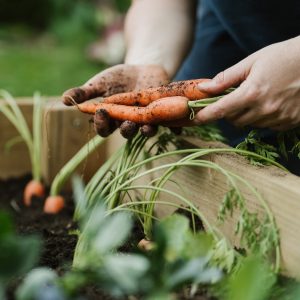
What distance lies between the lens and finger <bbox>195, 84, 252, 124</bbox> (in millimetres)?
1505

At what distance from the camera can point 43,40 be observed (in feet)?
19.9

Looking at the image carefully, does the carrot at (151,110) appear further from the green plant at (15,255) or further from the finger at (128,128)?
the green plant at (15,255)

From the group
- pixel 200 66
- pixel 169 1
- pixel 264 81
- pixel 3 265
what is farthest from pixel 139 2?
pixel 3 265

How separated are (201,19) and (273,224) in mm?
1385

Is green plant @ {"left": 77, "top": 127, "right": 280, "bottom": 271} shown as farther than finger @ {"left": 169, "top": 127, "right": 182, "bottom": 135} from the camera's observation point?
No

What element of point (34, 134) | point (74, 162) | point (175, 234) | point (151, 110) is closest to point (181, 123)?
point (151, 110)

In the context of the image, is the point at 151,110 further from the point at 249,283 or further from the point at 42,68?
the point at 42,68

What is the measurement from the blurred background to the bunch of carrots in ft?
7.84

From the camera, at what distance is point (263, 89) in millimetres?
1509

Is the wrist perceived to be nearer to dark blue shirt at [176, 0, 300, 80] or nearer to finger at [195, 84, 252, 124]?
dark blue shirt at [176, 0, 300, 80]

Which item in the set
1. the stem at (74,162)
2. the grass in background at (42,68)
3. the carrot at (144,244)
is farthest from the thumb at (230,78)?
the grass in background at (42,68)

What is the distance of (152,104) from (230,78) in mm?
228

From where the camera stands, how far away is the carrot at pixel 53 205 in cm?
217

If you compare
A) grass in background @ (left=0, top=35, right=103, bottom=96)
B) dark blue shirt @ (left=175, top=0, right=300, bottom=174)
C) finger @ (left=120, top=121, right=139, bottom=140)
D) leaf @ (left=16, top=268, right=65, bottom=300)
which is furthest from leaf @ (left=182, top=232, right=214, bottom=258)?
grass in background @ (left=0, top=35, right=103, bottom=96)
